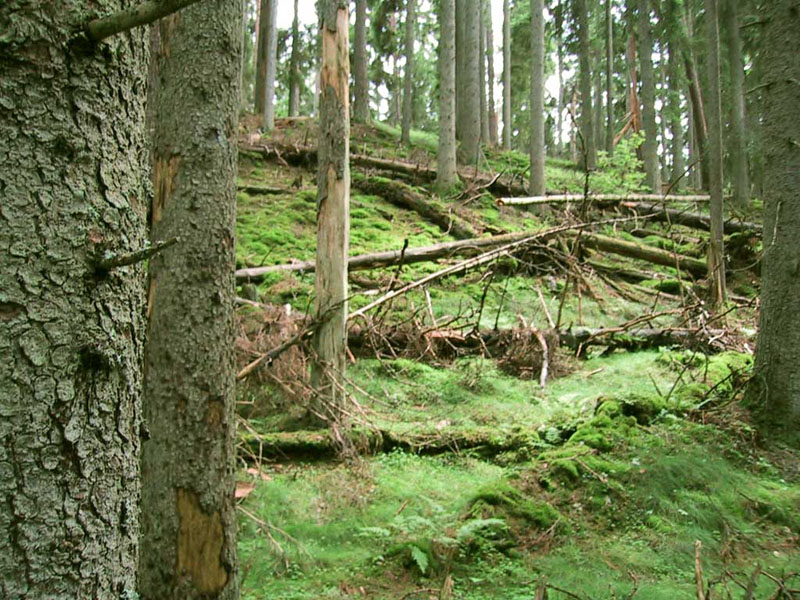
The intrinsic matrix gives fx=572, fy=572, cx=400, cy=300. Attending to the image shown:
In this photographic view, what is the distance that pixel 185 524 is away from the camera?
3.37 metres

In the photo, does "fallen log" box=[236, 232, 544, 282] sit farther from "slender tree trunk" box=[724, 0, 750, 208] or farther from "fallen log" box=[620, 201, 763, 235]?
"slender tree trunk" box=[724, 0, 750, 208]

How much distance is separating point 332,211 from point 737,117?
18050 millimetres

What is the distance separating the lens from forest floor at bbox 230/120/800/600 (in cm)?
384

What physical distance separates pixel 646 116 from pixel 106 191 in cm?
2204

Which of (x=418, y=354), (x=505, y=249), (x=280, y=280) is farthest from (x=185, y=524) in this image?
(x=505, y=249)

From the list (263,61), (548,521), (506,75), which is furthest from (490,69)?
(548,521)

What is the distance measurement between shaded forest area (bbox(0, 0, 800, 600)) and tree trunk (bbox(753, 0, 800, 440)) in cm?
2

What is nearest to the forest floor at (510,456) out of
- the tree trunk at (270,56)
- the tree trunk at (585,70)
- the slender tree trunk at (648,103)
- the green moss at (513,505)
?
the green moss at (513,505)

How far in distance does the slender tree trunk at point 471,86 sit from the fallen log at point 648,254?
8.14 m

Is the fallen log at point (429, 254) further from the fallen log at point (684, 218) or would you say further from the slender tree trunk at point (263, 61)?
the slender tree trunk at point (263, 61)

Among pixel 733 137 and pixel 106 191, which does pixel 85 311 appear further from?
pixel 733 137

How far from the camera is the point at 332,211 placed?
20.6 ft

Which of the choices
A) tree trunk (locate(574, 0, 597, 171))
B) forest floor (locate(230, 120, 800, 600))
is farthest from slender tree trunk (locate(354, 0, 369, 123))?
forest floor (locate(230, 120, 800, 600))

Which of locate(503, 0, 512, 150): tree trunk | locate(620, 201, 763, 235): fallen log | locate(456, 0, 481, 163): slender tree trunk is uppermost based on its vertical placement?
locate(503, 0, 512, 150): tree trunk
